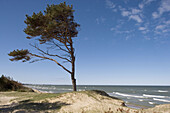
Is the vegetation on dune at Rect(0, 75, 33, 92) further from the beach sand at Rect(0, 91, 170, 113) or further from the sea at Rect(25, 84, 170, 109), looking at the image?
the sea at Rect(25, 84, 170, 109)

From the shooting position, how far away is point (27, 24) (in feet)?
49.0

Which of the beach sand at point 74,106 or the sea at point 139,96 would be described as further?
the sea at point 139,96

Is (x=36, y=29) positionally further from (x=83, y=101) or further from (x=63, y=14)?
(x=83, y=101)

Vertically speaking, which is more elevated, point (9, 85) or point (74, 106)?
point (9, 85)

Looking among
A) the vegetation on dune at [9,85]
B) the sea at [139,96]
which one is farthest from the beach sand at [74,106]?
the vegetation on dune at [9,85]

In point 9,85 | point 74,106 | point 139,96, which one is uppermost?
point 9,85

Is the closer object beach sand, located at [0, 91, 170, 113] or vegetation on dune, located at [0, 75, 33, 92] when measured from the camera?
beach sand, located at [0, 91, 170, 113]

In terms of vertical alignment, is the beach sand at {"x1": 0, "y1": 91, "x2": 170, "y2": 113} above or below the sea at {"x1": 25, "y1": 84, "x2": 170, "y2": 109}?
above

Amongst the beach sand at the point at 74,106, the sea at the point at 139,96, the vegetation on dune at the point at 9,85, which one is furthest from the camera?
the vegetation on dune at the point at 9,85

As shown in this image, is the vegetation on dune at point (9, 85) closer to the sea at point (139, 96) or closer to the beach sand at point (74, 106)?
the beach sand at point (74, 106)

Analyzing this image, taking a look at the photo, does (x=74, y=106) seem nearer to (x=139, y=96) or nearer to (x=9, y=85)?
(x=9, y=85)

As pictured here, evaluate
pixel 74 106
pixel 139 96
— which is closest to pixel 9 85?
pixel 74 106

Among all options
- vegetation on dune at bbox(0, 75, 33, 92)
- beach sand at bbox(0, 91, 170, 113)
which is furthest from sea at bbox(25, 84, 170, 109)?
vegetation on dune at bbox(0, 75, 33, 92)

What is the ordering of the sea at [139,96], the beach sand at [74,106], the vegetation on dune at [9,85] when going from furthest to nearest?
the vegetation on dune at [9,85] → the sea at [139,96] → the beach sand at [74,106]
